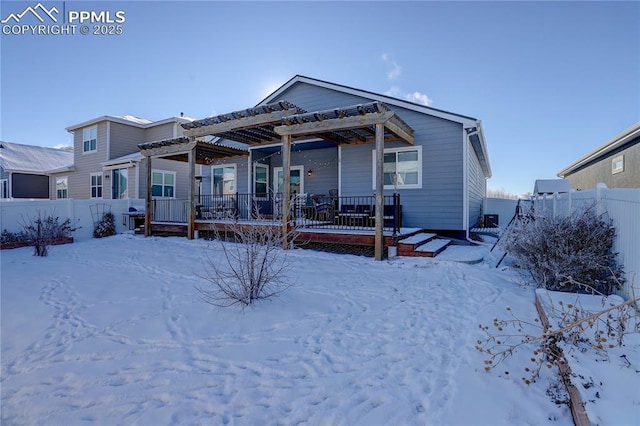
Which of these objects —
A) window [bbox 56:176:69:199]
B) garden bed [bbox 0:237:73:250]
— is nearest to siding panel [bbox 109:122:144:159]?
window [bbox 56:176:69:199]

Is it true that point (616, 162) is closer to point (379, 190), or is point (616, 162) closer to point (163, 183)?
point (379, 190)

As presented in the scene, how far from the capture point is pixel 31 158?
22922 mm

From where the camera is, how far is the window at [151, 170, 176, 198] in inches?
644

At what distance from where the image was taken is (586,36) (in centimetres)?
934

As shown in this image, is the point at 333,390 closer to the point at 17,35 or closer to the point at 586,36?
the point at 17,35

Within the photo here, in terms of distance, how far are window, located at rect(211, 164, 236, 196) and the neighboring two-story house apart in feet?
15.9

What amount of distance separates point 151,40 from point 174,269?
7.64m

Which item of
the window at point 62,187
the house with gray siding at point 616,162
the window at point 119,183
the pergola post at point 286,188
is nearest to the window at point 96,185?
the window at point 119,183

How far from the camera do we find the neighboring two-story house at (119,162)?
16.3m

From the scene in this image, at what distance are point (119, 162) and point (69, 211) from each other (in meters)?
5.00

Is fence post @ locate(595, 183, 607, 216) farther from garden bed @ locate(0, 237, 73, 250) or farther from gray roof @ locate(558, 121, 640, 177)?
garden bed @ locate(0, 237, 73, 250)

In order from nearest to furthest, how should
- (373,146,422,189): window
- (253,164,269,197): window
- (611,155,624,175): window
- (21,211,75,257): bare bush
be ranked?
(21,211,75,257): bare bush, (373,146,422,189): window, (611,155,624,175): window, (253,164,269,197): window

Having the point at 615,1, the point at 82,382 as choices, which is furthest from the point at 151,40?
Answer: the point at 615,1

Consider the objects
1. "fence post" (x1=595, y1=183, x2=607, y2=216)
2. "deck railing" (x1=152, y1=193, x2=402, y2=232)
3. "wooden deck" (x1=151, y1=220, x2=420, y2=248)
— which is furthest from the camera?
Answer: "deck railing" (x1=152, y1=193, x2=402, y2=232)
